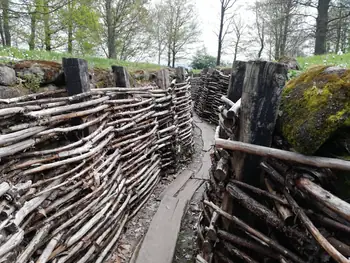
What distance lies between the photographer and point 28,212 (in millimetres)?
1528

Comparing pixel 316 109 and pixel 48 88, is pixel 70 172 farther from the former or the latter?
pixel 316 109

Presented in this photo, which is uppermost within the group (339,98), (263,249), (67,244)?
(339,98)

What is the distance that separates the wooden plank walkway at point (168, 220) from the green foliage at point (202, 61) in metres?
14.5

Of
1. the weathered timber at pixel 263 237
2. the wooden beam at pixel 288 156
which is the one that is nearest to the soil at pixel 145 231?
the weathered timber at pixel 263 237

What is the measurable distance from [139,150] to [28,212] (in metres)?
1.74

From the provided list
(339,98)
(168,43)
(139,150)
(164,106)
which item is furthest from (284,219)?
(168,43)

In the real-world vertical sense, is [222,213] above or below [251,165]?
below

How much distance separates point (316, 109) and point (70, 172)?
5.12 feet

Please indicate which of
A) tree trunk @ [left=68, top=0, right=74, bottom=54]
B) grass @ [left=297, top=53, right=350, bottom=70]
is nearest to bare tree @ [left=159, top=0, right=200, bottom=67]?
tree trunk @ [left=68, top=0, right=74, bottom=54]

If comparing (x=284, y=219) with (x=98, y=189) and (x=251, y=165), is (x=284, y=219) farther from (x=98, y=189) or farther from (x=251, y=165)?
(x=98, y=189)

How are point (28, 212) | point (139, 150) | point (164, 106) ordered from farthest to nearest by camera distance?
point (164, 106) < point (139, 150) < point (28, 212)

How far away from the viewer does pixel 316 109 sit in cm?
135

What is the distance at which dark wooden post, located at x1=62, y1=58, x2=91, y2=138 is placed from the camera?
210cm

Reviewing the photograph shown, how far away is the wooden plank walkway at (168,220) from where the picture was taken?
2.49 m
